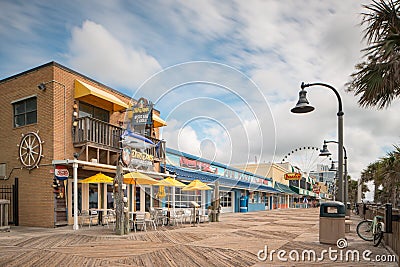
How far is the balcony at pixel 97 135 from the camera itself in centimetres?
1503

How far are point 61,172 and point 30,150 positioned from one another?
1.91m

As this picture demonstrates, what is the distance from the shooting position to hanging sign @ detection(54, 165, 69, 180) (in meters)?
14.1

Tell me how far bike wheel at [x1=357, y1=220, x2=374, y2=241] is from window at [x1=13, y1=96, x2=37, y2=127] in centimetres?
1322

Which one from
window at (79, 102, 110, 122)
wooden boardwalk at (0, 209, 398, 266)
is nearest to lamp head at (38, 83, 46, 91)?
window at (79, 102, 110, 122)

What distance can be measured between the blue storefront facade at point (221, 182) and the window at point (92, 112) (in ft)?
13.5

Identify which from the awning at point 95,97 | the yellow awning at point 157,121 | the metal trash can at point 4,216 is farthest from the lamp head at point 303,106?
the yellow awning at point 157,121

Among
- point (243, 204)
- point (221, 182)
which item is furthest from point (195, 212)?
point (243, 204)

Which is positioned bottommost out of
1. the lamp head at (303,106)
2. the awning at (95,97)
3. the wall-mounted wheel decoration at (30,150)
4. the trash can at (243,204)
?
the trash can at (243,204)

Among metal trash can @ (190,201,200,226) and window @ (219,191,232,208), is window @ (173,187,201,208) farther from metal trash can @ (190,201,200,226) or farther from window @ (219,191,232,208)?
metal trash can @ (190,201,200,226)

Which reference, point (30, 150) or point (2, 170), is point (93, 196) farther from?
point (2, 170)

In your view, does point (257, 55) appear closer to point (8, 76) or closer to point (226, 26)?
point (226, 26)

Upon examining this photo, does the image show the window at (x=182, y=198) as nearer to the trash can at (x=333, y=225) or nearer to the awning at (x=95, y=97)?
the awning at (x=95, y=97)

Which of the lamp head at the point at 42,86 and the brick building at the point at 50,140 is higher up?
the lamp head at the point at 42,86

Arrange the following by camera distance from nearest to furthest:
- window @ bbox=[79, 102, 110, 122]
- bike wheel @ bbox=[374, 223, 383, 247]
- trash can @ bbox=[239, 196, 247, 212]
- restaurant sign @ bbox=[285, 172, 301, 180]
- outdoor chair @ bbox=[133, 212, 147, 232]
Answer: bike wheel @ bbox=[374, 223, 383, 247] < outdoor chair @ bbox=[133, 212, 147, 232] < window @ bbox=[79, 102, 110, 122] < trash can @ bbox=[239, 196, 247, 212] < restaurant sign @ bbox=[285, 172, 301, 180]
